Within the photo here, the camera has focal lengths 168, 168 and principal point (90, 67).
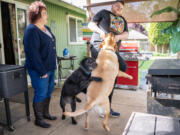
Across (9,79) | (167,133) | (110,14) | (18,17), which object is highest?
(18,17)

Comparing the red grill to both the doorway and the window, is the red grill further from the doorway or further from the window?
the window

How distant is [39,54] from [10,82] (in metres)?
0.61

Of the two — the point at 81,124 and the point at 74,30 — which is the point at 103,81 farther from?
the point at 74,30

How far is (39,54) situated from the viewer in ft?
7.77

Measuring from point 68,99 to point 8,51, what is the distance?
10.6 ft

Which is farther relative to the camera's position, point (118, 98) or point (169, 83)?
point (118, 98)

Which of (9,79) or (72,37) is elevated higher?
(72,37)

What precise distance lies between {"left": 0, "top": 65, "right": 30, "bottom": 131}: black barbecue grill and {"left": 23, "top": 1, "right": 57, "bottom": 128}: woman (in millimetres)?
197

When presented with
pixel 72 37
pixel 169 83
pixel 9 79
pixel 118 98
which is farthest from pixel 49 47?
pixel 72 37

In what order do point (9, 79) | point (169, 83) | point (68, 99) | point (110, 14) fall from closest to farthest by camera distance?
point (169, 83) → point (110, 14) → point (68, 99) → point (9, 79)

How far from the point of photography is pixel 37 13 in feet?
7.48

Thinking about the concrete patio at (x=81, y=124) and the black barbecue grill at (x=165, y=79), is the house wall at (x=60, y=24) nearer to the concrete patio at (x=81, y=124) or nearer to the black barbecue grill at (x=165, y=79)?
the concrete patio at (x=81, y=124)

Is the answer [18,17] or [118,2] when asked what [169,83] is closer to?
[118,2]

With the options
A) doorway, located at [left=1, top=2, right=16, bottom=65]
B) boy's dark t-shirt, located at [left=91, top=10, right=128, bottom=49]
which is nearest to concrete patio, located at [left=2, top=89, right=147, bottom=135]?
boy's dark t-shirt, located at [left=91, top=10, right=128, bottom=49]
